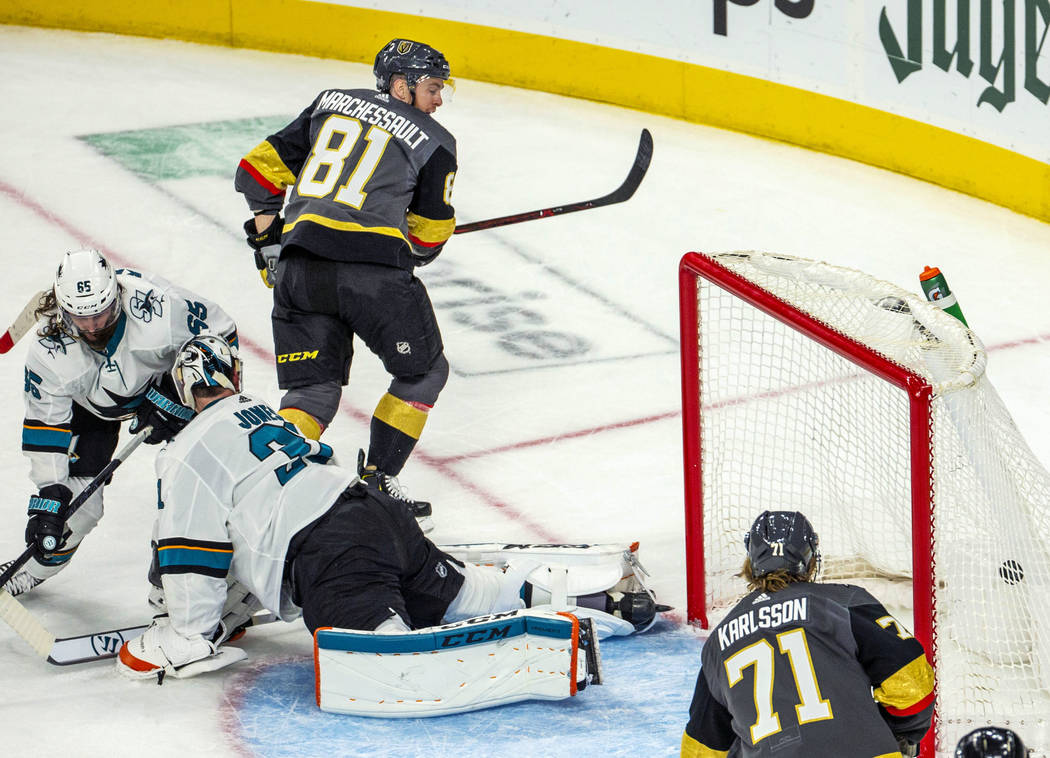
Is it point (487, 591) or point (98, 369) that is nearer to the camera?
point (487, 591)

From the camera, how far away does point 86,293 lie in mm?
3885

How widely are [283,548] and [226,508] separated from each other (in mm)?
144

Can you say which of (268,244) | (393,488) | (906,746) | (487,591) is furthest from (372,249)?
(906,746)

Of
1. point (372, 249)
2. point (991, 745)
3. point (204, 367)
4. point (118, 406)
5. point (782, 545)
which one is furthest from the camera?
point (372, 249)

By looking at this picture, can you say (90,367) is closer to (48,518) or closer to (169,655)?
(48,518)

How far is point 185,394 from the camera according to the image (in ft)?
12.3

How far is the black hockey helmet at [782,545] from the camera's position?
280cm

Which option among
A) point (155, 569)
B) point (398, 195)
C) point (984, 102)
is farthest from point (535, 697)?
point (984, 102)

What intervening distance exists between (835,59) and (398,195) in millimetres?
3072

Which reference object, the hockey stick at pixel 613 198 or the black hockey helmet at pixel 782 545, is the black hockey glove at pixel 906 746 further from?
the hockey stick at pixel 613 198

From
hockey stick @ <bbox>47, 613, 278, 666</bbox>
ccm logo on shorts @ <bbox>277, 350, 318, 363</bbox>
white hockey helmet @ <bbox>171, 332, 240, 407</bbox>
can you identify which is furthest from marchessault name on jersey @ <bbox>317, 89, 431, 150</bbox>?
hockey stick @ <bbox>47, 613, 278, 666</bbox>

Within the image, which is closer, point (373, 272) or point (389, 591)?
point (389, 591)

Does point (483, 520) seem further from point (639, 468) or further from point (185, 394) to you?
point (185, 394)

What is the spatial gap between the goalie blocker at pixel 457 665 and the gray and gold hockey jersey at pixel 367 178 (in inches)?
47.6
